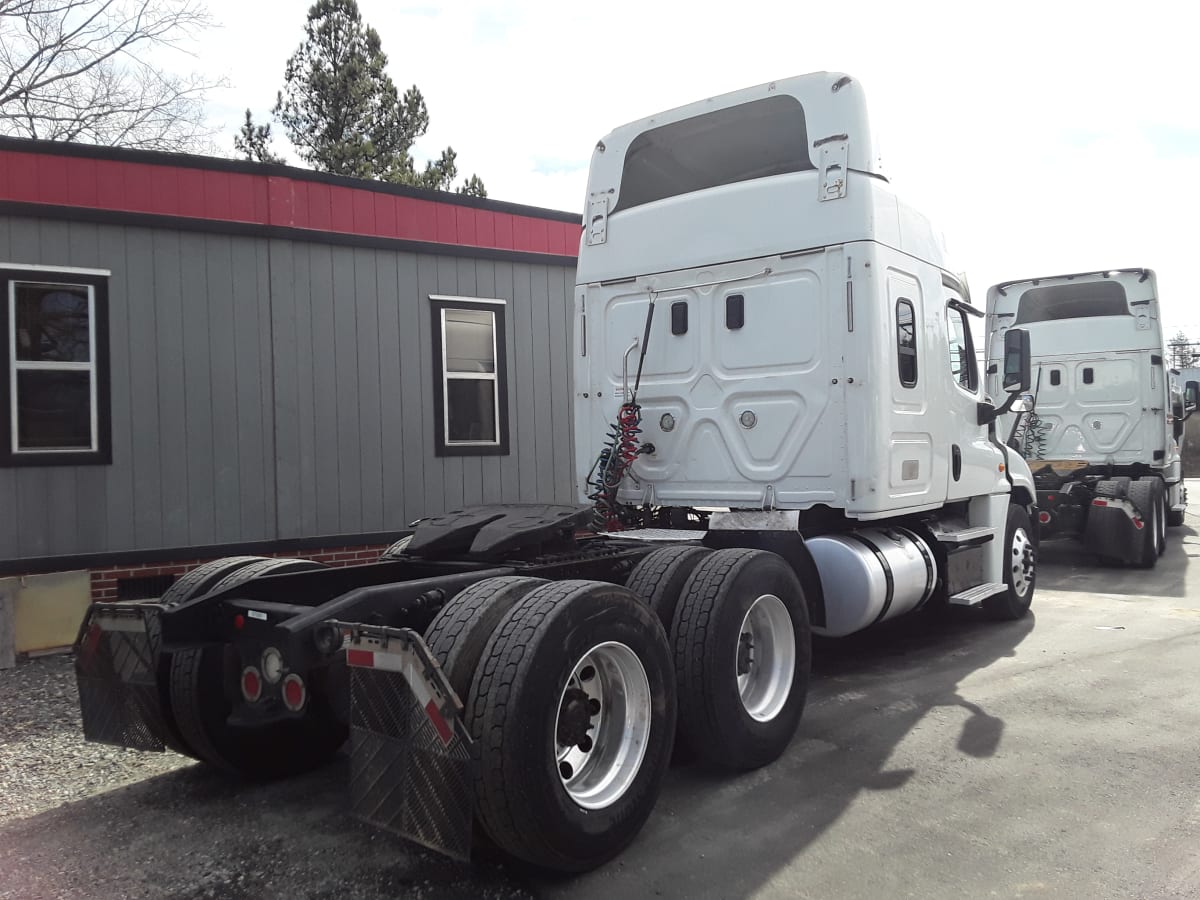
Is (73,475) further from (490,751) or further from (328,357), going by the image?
(490,751)

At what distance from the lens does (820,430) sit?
5641mm

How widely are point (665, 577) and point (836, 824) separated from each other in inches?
50.3

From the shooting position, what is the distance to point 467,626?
3.30 m

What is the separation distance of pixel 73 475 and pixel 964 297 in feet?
22.5

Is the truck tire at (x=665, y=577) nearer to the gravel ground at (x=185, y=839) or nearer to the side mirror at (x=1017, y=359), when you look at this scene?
the gravel ground at (x=185, y=839)

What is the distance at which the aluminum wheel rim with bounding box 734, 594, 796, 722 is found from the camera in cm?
458

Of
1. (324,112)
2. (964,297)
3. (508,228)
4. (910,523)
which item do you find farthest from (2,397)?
(324,112)

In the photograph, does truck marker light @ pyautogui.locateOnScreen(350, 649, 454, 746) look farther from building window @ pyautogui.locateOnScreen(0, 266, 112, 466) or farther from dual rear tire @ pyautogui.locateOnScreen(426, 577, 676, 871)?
building window @ pyautogui.locateOnScreen(0, 266, 112, 466)

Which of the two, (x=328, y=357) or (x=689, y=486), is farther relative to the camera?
(x=328, y=357)

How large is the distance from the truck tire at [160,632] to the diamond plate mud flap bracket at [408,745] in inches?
45.3

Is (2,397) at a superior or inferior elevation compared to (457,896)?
superior

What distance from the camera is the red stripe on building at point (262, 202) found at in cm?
706

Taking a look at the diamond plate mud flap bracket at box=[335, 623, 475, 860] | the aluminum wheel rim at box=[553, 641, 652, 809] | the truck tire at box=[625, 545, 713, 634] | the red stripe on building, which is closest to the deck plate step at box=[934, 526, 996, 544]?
the truck tire at box=[625, 545, 713, 634]

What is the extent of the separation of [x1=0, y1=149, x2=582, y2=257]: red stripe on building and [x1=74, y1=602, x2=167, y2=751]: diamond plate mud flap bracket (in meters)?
4.47
